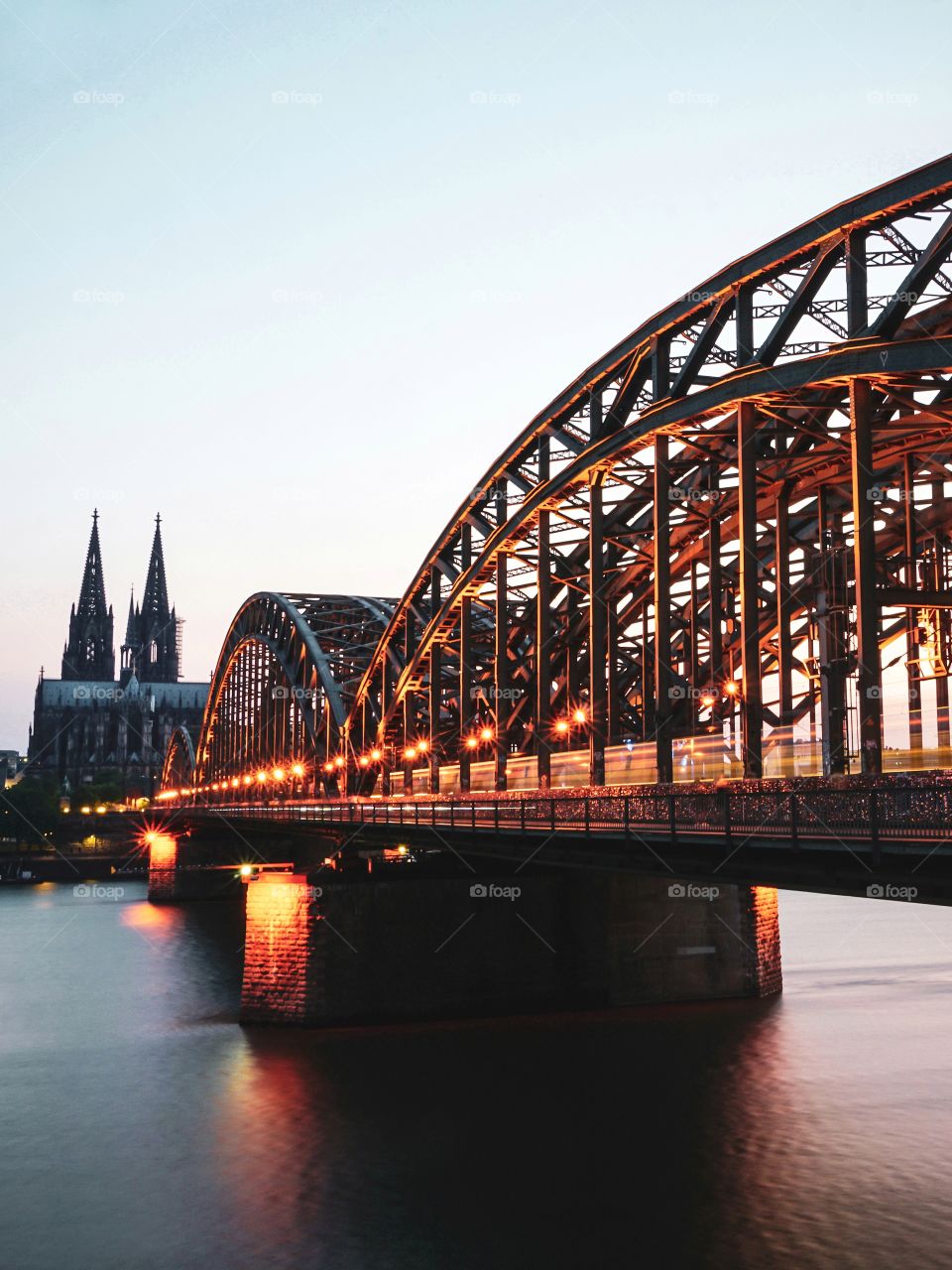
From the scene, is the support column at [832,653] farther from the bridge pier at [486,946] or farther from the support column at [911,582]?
the bridge pier at [486,946]

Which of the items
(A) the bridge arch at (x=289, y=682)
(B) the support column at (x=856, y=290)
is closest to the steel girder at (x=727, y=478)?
(B) the support column at (x=856, y=290)

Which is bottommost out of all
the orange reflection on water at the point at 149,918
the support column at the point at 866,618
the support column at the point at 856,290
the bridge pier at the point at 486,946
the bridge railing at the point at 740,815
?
the orange reflection on water at the point at 149,918

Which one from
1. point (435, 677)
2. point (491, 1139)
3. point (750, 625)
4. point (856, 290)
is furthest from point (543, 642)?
point (856, 290)

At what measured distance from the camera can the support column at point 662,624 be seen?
36.9 m

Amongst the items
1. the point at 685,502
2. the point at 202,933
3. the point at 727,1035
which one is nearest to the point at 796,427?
the point at 685,502

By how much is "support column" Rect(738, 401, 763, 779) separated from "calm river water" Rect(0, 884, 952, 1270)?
371 inches

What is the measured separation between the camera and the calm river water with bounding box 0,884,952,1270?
27.0m

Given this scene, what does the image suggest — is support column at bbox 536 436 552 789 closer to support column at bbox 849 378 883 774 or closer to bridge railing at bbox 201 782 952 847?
bridge railing at bbox 201 782 952 847

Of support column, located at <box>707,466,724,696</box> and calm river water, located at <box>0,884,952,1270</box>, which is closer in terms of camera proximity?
calm river water, located at <box>0,884,952,1270</box>

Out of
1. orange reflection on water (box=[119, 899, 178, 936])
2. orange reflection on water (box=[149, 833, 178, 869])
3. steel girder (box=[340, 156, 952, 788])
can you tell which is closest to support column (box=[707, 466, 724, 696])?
steel girder (box=[340, 156, 952, 788])

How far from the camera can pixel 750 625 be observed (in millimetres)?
33781

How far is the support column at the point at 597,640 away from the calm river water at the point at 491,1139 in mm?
9042

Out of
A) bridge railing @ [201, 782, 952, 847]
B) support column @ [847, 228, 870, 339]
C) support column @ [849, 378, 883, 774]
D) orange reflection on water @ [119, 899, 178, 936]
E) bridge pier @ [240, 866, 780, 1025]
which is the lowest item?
orange reflection on water @ [119, 899, 178, 936]

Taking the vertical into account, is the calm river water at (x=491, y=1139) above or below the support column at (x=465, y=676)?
below
